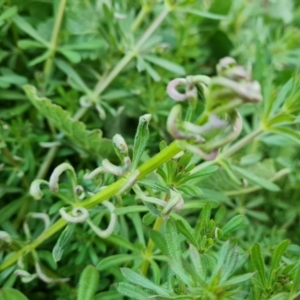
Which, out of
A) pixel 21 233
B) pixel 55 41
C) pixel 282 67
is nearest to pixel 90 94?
pixel 55 41

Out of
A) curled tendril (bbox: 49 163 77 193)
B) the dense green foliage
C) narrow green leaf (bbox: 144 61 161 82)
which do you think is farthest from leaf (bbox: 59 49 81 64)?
curled tendril (bbox: 49 163 77 193)

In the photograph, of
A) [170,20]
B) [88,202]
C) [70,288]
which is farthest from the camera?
[170,20]

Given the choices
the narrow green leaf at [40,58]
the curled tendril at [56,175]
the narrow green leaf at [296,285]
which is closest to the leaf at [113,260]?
the curled tendril at [56,175]

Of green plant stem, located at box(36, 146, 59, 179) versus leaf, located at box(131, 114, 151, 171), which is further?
green plant stem, located at box(36, 146, 59, 179)

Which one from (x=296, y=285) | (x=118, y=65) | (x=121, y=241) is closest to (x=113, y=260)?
(x=121, y=241)

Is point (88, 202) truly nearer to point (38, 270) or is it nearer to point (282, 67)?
point (38, 270)

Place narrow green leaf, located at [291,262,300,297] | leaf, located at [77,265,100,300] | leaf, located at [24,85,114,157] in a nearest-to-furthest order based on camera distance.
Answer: narrow green leaf, located at [291,262,300,297] < leaf, located at [77,265,100,300] < leaf, located at [24,85,114,157]

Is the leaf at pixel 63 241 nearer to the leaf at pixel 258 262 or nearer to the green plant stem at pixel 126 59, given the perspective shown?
the leaf at pixel 258 262

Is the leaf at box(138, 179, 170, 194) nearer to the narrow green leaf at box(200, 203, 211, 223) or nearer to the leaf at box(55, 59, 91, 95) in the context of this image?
the narrow green leaf at box(200, 203, 211, 223)
